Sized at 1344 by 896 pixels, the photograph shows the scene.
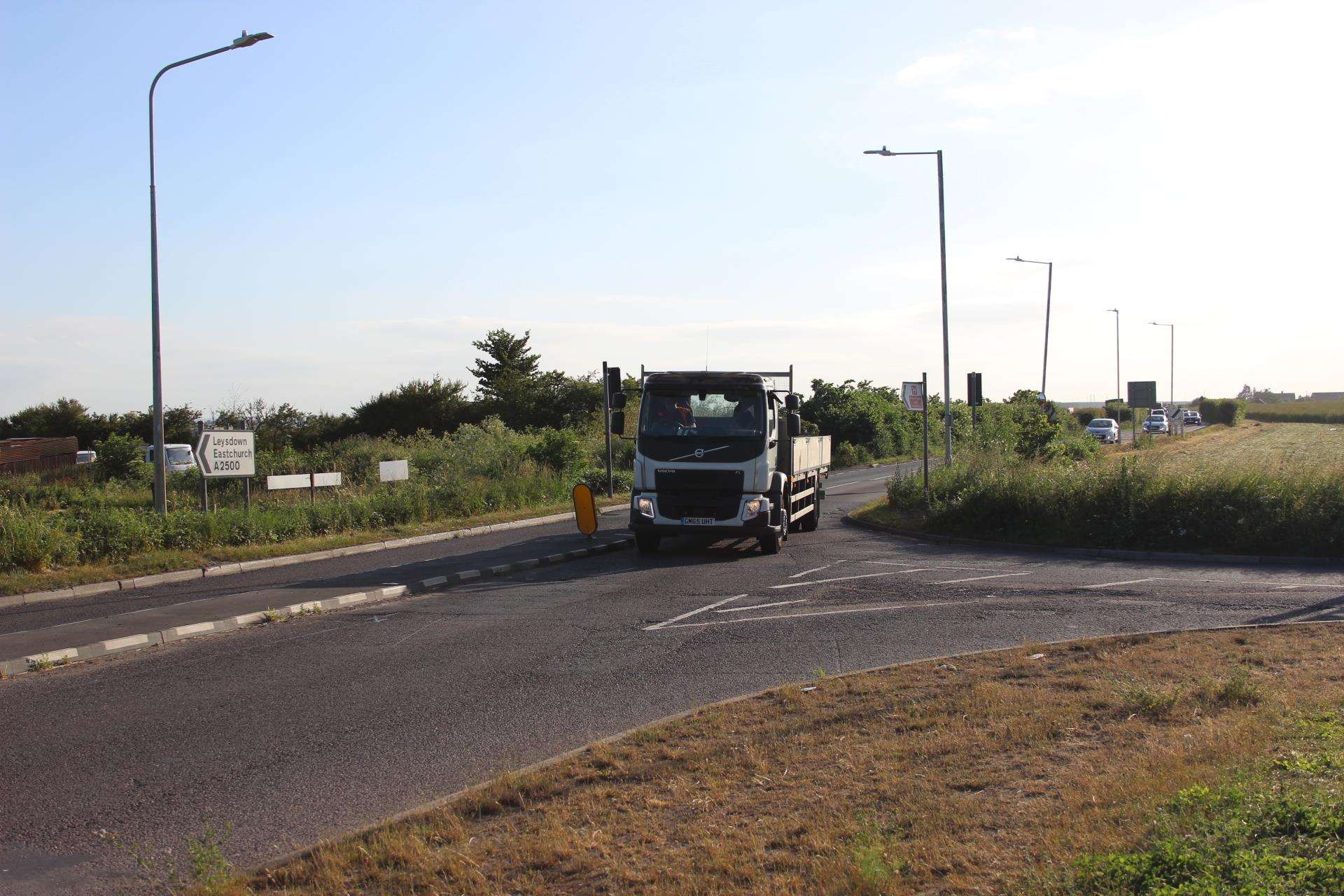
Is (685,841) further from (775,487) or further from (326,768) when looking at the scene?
(775,487)

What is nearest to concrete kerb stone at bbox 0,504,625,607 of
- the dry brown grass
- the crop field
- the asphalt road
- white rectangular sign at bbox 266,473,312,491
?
white rectangular sign at bbox 266,473,312,491

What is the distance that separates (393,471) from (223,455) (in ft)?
19.0

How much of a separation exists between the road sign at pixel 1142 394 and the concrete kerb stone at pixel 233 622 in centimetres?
2283

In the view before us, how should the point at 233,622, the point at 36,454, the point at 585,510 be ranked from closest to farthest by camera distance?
the point at 233,622
the point at 585,510
the point at 36,454

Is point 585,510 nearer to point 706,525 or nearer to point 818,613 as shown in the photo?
point 706,525

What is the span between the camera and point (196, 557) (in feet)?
56.5

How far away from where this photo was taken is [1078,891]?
3.84 metres

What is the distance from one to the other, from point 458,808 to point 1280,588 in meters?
11.4

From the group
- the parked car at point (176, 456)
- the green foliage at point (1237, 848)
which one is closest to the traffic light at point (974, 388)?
the green foliage at point (1237, 848)

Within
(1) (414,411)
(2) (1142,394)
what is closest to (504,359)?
(1) (414,411)

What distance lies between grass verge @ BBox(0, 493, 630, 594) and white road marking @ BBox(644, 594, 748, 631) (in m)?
8.77

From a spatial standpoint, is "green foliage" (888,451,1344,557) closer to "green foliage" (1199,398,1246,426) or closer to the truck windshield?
the truck windshield

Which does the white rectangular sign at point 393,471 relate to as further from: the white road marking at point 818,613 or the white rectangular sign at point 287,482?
the white road marking at point 818,613

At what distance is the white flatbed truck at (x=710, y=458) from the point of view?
1741 centimetres
